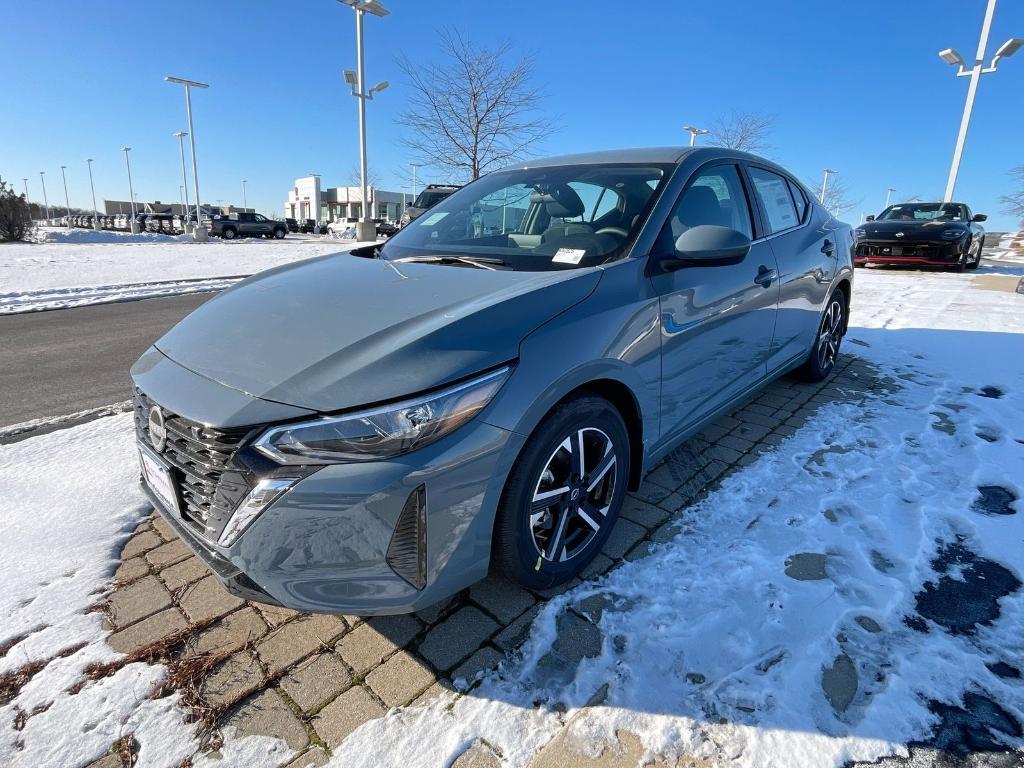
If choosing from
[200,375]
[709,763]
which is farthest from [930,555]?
[200,375]

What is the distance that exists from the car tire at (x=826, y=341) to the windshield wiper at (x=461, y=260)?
9.84ft

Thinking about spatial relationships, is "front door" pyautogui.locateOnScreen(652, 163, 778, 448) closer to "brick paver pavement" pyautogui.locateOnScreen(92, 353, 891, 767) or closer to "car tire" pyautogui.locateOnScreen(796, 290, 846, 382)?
"brick paver pavement" pyautogui.locateOnScreen(92, 353, 891, 767)

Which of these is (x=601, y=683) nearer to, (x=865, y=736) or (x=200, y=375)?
(x=865, y=736)

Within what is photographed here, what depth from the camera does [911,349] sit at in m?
5.73

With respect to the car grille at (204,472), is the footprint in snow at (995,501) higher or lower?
lower

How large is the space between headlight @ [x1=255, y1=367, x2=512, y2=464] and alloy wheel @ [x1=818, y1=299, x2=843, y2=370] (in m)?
3.84

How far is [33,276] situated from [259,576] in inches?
509

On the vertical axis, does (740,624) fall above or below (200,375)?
below

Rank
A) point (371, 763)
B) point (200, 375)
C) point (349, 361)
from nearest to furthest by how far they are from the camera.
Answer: point (371, 763) → point (349, 361) → point (200, 375)

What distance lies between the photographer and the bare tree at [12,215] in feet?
68.9

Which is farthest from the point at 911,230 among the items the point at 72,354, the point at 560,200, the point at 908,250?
the point at 72,354

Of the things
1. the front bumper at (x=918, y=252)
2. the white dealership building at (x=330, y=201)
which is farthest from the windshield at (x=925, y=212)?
Answer: the white dealership building at (x=330, y=201)

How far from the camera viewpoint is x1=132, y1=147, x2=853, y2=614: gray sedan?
154 centimetres

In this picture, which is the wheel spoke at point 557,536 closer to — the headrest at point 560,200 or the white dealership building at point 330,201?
the headrest at point 560,200
